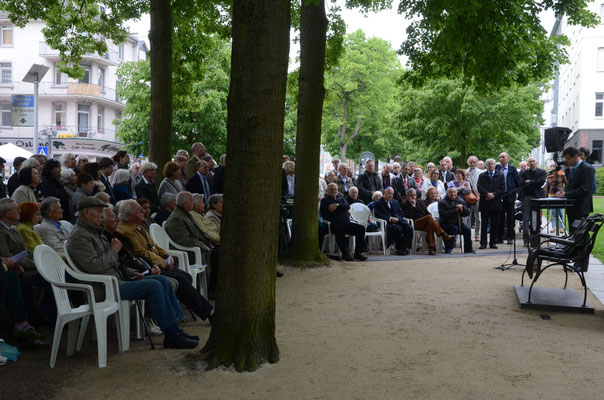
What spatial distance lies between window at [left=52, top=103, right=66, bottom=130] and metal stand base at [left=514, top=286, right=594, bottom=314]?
43.2 meters

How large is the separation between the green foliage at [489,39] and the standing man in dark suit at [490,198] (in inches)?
111

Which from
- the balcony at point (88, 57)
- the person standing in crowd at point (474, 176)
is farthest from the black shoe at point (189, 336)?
the balcony at point (88, 57)

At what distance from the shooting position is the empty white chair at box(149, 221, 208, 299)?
8.04m

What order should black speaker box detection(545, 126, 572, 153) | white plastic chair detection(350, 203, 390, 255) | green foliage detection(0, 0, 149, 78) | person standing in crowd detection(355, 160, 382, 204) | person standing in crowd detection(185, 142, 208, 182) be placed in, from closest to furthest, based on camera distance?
person standing in crowd detection(185, 142, 208, 182) → black speaker box detection(545, 126, 572, 153) → white plastic chair detection(350, 203, 390, 255) → person standing in crowd detection(355, 160, 382, 204) → green foliage detection(0, 0, 149, 78)

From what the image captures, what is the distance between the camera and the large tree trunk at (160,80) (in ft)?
38.9

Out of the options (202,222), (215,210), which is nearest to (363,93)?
(215,210)

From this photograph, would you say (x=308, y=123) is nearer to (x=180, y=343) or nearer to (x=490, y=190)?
(x=490, y=190)

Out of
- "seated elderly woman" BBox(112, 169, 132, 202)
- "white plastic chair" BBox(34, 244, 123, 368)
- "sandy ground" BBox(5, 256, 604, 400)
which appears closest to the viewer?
"sandy ground" BBox(5, 256, 604, 400)

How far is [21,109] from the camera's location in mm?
28672

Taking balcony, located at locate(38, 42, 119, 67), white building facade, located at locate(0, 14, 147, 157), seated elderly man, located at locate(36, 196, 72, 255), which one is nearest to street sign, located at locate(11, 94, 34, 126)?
white building facade, located at locate(0, 14, 147, 157)

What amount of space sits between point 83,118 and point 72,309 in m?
44.2

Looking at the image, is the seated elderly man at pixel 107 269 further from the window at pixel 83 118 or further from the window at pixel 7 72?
the window at pixel 7 72

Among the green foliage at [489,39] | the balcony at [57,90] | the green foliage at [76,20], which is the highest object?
the balcony at [57,90]

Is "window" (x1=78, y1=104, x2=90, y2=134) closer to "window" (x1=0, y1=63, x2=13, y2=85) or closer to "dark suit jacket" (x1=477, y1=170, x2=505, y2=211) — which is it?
"window" (x1=0, y1=63, x2=13, y2=85)
